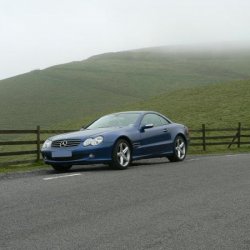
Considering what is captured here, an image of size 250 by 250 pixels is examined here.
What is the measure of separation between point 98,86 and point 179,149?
68.2 m

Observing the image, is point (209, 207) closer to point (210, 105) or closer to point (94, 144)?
point (94, 144)

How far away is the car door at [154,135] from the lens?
13.6 m

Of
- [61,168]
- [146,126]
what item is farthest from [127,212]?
[146,126]

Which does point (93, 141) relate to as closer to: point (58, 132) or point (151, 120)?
point (151, 120)

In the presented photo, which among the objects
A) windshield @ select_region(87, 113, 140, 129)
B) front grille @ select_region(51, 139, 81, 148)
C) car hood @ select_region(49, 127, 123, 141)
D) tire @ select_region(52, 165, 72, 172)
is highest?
windshield @ select_region(87, 113, 140, 129)

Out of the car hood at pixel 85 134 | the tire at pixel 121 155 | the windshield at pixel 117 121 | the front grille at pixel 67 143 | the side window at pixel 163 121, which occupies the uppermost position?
the windshield at pixel 117 121

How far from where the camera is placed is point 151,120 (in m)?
14.4

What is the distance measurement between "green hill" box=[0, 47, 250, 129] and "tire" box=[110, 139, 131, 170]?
3863 centimetres

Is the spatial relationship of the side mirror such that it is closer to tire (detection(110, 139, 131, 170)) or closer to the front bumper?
tire (detection(110, 139, 131, 170))

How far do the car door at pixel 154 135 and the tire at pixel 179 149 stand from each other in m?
0.42

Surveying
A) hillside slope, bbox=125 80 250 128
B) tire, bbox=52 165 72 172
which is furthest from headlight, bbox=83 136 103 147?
hillside slope, bbox=125 80 250 128

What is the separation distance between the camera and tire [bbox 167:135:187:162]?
49.1 ft

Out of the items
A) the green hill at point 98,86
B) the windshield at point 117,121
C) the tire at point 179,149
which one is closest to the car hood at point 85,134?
the windshield at point 117,121

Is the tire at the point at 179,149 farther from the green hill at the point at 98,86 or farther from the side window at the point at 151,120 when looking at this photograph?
the green hill at the point at 98,86
